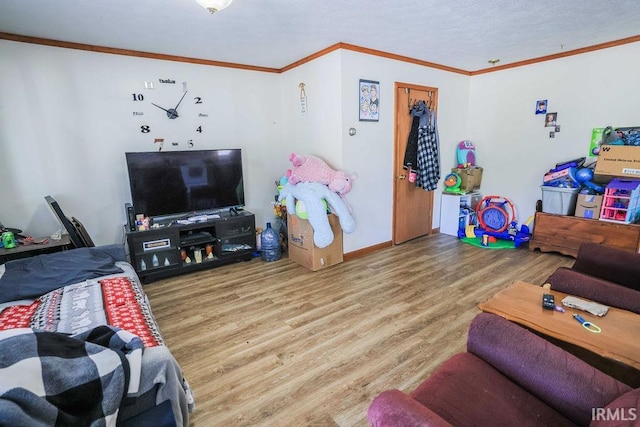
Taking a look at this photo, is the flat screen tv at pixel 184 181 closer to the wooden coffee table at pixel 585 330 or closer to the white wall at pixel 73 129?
the white wall at pixel 73 129

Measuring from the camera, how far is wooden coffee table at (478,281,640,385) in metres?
1.44

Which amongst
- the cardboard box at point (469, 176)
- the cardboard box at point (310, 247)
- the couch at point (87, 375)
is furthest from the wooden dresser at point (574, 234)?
the couch at point (87, 375)

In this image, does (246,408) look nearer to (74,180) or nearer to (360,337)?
(360,337)

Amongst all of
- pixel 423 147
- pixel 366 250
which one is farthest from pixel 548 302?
pixel 423 147

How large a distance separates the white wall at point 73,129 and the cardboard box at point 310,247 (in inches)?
60.3

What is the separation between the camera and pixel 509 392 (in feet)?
4.15

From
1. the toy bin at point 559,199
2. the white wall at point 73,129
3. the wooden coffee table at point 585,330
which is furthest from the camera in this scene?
the toy bin at point 559,199

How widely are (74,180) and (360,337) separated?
3.18 meters

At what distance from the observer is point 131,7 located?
2.37 metres

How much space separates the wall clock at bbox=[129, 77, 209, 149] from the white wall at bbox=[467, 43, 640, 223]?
3906mm

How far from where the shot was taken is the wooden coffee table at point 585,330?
1438 mm

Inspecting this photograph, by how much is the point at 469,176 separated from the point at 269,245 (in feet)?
9.78

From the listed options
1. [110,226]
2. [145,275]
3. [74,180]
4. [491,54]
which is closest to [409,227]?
[491,54]

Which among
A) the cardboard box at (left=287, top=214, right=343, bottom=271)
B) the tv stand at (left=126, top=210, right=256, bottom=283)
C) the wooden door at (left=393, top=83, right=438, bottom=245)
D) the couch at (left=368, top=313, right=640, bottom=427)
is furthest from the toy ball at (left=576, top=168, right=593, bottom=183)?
the tv stand at (left=126, top=210, right=256, bottom=283)
